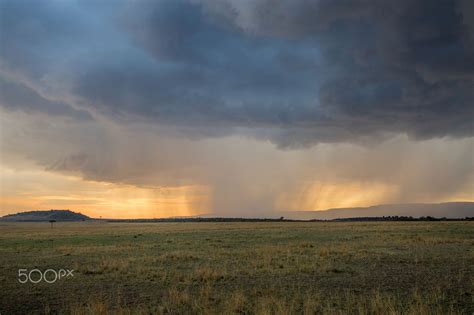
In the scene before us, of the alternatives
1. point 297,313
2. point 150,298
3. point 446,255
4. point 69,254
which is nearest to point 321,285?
point 297,313

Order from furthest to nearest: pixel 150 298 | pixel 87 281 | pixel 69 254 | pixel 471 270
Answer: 1. pixel 69 254
2. pixel 471 270
3. pixel 87 281
4. pixel 150 298

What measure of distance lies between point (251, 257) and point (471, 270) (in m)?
13.7

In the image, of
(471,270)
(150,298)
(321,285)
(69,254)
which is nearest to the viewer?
(150,298)

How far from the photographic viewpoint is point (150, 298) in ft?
50.0

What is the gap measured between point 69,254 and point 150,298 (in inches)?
762

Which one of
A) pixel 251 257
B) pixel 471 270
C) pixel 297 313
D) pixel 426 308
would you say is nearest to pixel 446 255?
pixel 471 270

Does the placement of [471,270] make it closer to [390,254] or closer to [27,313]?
[390,254]

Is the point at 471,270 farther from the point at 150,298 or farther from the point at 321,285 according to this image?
the point at 150,298

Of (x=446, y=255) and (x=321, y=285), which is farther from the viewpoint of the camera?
(x=446, y=255)

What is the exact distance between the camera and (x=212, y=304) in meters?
14.1

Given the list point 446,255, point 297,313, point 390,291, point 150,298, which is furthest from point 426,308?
point 446,255

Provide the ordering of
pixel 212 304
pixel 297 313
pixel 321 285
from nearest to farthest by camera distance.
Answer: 1. pixel 297 313
2. pixel 212 304
3. pixel 321 285

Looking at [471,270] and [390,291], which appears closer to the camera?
[390,291]

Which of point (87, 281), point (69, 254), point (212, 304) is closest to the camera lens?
point (212, 304)
